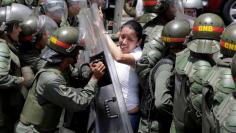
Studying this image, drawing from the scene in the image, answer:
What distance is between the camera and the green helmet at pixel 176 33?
4766 millimetres

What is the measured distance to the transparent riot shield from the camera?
4.34m

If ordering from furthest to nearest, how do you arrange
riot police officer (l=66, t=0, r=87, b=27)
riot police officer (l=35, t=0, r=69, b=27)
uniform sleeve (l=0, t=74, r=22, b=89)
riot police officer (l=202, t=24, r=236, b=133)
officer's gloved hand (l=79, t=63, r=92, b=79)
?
1. riot police officer (l=66, t=0, r=87, b=27)
2. riot police officer (l=35, t=0, r=69, b=27)
3. uniform sleeve (l=0, t=74, r=22, b=89)
4. officer's gloved hand (l=79, t=63, r=92, b=79)
5. riot police officer (l=202, t=24, r=236, b=133)

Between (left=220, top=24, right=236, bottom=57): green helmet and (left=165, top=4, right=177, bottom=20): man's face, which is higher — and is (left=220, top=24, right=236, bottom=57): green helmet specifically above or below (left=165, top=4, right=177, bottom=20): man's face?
above

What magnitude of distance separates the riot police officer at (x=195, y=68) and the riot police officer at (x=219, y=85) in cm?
33

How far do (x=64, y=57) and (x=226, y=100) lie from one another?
6.47 ft

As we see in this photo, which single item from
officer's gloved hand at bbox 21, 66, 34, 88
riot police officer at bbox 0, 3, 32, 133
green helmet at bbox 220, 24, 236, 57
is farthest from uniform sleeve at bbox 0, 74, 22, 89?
green helmet at bbox 220, 24, 236, 57

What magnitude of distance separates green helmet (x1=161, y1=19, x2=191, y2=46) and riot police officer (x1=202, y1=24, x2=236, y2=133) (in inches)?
38.2

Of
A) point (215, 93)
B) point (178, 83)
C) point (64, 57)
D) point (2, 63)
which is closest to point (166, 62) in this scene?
point (178, 83)

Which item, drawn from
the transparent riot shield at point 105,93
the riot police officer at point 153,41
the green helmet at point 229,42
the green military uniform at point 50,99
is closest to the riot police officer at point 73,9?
the riot police officer at point 153,41

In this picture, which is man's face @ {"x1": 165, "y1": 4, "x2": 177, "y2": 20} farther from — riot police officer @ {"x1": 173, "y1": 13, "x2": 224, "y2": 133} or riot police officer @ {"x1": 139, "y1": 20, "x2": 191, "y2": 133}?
riot police officer @ {"x1": 173, "y1": 13, "x2": 224, "y2": 133}

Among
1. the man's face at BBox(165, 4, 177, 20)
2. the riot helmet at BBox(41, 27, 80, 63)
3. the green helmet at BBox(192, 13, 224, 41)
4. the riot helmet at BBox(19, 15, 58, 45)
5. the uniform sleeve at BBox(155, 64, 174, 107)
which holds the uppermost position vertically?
the green helmet at BBox(192, 13, 224, 41)

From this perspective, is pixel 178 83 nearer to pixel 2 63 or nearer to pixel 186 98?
pixel 186 98

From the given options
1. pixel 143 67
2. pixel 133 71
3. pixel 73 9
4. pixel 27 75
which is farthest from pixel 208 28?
pixel 73 9

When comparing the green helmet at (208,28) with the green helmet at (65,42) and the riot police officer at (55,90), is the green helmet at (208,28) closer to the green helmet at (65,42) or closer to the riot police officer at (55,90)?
the riot police officer at (55,90)
